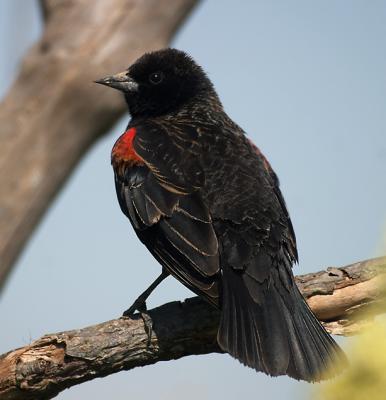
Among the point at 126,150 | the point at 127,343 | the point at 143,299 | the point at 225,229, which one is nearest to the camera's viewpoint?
the point at 127,343

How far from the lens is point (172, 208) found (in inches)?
157

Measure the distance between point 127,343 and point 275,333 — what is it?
70cm

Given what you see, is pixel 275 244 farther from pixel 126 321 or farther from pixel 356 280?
pixel 126 321

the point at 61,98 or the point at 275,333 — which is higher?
the point at 61,98

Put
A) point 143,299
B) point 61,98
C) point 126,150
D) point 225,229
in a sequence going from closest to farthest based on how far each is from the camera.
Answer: point 225,229
point 143,299
point 126,150
point 61,98

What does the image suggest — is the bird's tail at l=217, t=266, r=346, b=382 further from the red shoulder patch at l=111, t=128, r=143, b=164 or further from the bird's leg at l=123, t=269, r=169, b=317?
the red shoulder patch at l=111, t=128, r=143, b=164

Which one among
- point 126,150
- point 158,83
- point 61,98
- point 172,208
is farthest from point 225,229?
point 61,98

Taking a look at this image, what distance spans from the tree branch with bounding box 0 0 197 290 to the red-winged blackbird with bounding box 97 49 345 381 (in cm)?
90

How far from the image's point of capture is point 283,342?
11.6ft

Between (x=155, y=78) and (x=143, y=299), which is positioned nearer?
(x=143, y=299)

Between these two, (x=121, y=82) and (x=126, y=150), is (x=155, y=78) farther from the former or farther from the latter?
(x=126, y=150)

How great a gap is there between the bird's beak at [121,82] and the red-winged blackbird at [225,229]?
0.37 metres

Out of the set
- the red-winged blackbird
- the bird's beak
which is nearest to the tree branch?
the bird's beak

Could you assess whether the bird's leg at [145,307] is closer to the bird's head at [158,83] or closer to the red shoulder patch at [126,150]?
the red shoulder patch at [126,150]
